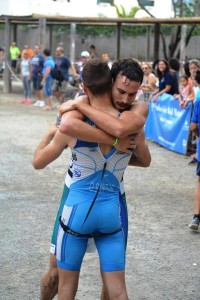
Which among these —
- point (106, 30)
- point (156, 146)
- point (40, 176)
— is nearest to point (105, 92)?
point (40, 176)

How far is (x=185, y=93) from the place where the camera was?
11.8 m

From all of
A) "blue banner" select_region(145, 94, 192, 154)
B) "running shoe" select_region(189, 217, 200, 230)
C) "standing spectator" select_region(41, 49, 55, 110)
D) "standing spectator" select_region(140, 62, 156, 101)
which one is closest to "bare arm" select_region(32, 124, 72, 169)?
"running shoe" select_region(189, 217, 200, 230)

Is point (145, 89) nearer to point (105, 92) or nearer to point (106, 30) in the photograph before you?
point (105, 92)

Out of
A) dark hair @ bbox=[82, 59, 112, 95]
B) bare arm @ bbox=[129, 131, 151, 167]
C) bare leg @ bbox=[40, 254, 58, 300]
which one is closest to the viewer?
dark hair @ bbox=[82, 59, 112, 95]

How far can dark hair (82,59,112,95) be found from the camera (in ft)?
10.8

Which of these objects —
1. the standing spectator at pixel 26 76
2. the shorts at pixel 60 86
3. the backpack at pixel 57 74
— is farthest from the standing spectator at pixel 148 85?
the standing spectator at pixel 26 76

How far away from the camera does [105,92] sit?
11.1 feet

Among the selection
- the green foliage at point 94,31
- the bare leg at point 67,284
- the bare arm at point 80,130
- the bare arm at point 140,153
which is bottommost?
the green foliage at point 94,31

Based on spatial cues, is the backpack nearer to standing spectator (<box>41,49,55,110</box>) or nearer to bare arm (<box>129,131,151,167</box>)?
standing spectator (<box>41,49,55,110</box>)

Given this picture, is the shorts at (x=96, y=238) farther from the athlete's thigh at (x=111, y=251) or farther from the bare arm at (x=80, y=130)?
the bare arm at (x=80, y=130)

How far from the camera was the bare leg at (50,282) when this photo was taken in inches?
148

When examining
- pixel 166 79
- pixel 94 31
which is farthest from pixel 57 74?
pixel 94 31

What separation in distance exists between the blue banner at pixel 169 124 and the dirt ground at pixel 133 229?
0.35 meters

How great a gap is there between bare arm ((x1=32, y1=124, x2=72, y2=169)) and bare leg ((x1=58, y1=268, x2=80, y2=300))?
2.02 ft
